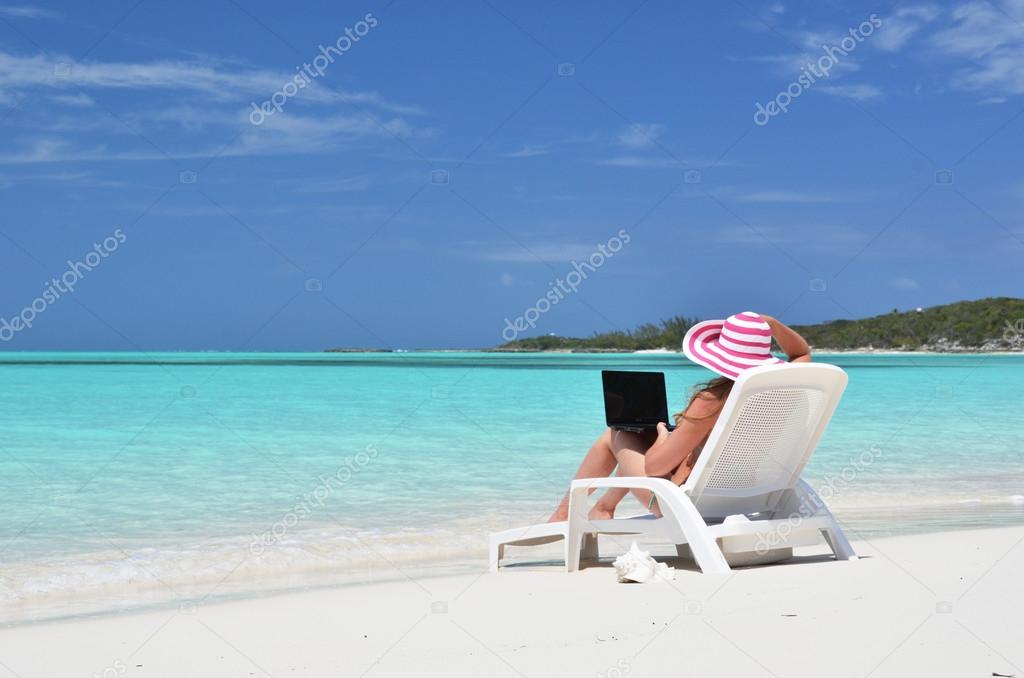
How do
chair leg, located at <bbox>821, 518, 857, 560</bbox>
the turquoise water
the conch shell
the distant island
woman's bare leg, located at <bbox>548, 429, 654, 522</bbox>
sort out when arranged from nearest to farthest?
1. the conch shell
2. chair leg, located at <bbox>821, 518, 857, 560</bbox>
3. woman's bare leg, located at <bbox>548, 429, 654, 522</bbox>
4. the turquoise water
5. the distant island

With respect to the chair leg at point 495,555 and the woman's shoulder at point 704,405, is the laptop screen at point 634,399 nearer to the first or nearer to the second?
the woman's shoulder at point 704,405

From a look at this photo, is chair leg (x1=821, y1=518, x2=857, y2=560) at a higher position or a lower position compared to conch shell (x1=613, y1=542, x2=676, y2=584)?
lower

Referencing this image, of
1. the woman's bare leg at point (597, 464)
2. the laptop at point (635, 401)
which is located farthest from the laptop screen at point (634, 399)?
the woman's bare leg at point (597, 464)

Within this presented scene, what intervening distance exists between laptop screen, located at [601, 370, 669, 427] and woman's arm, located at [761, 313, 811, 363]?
608 millimetres

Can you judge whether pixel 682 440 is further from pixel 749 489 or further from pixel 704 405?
pixel 749 489

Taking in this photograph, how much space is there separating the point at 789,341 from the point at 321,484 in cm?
559

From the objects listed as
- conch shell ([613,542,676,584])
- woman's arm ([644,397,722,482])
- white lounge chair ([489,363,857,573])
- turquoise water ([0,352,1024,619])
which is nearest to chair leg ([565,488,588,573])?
white lounge chair ([489,363,857,573])

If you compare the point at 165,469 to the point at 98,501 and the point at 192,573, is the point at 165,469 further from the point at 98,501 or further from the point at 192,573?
the point at 192,573

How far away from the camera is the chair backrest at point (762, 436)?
4.64 m

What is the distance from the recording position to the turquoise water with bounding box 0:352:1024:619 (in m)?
5.99

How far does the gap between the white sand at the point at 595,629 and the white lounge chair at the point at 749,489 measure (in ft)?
0.59

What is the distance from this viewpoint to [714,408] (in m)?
4.91

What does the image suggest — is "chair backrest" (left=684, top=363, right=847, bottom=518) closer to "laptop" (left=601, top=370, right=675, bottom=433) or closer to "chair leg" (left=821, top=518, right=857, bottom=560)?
"chair leg" (left=821, top=518, right=857, bottom=560)

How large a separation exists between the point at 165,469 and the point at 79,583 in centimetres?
497
